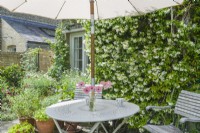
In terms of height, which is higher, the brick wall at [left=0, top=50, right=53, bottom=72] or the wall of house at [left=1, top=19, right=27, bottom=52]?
the wall of house at [left=1, top=19, right=27, bottom=52]

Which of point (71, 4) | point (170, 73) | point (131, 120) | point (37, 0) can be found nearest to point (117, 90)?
point (131, 120)

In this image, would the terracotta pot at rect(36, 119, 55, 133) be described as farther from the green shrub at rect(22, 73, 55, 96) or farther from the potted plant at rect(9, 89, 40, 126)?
the green shrub at rect(22, 73, 55, 96)

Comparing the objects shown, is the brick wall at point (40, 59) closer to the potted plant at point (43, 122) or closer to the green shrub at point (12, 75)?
the green shrub at point (12, 75)

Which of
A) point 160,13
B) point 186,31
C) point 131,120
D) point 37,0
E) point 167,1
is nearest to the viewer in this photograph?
point 167,1

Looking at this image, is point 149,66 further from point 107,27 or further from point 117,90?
point 107,27

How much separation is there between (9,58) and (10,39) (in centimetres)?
513

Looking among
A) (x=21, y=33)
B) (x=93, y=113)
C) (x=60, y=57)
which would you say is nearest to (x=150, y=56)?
(x=93, y=113)

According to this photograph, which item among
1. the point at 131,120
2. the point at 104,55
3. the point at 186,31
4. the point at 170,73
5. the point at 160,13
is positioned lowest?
the point at 131,120

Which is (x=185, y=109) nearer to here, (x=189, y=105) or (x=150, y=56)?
(x=189, y=105)

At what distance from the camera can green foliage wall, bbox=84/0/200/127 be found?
425 centimetres

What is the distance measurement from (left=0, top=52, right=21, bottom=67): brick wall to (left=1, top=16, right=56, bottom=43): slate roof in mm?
3108

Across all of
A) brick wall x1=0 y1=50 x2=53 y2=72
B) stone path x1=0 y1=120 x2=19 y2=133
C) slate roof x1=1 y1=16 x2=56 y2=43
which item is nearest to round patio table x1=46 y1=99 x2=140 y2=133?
stone path x1=0 y1=120 x2=19 y2=133

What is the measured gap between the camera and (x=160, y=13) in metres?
4.52

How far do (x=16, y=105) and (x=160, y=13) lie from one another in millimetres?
3752
